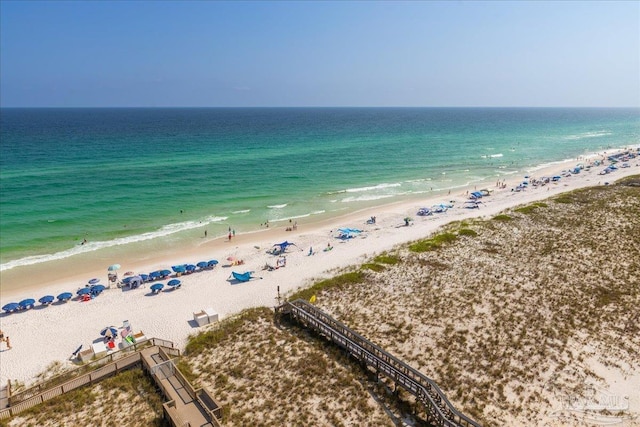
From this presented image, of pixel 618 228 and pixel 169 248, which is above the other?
pixel 618 228

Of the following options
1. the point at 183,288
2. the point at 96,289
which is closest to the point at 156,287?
the point at 183,288

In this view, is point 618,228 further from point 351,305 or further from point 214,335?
point 214,335

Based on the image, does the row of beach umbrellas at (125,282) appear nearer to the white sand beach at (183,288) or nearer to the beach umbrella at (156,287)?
the beach umbrella at (156,287)

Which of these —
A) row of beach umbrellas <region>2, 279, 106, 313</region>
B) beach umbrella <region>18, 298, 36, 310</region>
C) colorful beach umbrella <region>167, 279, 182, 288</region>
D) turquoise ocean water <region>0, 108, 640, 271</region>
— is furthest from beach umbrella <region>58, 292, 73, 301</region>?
turquoise ocean water <region>0, 108, 640, 271</region>

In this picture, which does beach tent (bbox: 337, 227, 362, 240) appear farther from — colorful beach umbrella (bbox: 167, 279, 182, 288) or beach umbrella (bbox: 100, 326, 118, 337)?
beach umbrella (bbox: 100, 326, 118, 337)

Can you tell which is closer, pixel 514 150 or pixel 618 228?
pixel 618 228

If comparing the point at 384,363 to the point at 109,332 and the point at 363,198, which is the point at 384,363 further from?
the point at 363,198

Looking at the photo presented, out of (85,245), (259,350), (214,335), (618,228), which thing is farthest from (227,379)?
(618,228)

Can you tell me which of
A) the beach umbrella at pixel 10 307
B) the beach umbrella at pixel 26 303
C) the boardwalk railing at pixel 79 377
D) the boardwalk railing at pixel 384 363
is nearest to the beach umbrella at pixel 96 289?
the beach umbrella at pixel 26 303
